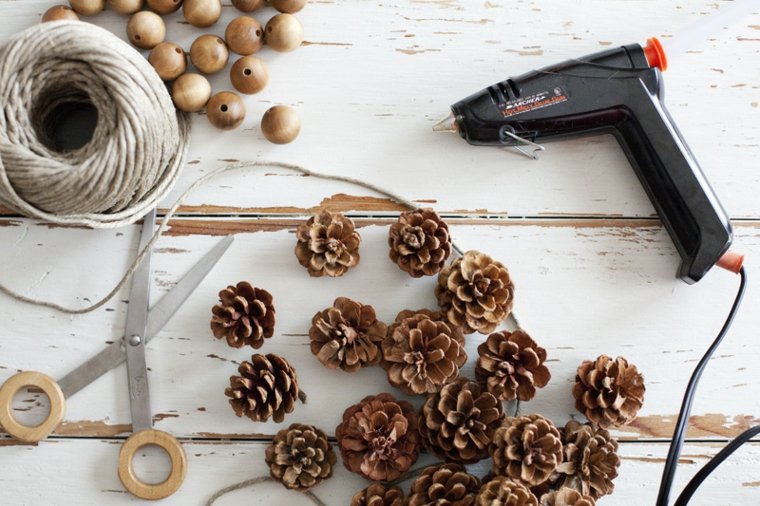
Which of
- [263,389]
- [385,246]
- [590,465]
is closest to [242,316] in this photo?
[263,389]

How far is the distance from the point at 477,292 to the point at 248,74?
36 centimetres

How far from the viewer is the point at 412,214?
2.64ft

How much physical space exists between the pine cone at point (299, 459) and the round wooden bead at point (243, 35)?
1.43ft

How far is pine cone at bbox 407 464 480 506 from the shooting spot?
29.9 inches

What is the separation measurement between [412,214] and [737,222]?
403mm

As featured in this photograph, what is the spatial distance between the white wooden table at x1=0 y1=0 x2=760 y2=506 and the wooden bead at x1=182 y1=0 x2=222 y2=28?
2cm

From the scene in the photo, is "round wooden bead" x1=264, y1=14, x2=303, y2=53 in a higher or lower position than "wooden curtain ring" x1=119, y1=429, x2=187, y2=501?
higher

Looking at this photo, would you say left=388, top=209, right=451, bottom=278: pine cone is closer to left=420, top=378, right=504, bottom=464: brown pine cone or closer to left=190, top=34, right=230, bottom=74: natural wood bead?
left=420, top=378, right=504, bottom=464: brown pine cone

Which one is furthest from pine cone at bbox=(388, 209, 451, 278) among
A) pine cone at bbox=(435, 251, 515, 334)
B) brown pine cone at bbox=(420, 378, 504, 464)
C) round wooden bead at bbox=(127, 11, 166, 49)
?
round wooden bead at bbox=(127, 11, 166, 49)

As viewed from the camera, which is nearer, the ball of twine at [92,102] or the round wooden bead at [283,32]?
the ball of twine at [92,102]

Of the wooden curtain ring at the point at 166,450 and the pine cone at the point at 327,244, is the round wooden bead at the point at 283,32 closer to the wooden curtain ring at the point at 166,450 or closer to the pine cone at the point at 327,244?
the pine cone at the point at 327,244

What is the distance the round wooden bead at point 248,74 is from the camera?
32.0 inches

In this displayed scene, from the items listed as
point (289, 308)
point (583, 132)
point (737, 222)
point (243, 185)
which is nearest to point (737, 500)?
point (737, 222)

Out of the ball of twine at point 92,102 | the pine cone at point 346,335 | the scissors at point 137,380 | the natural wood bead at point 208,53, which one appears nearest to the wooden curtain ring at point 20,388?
the scissors at point 137,380
